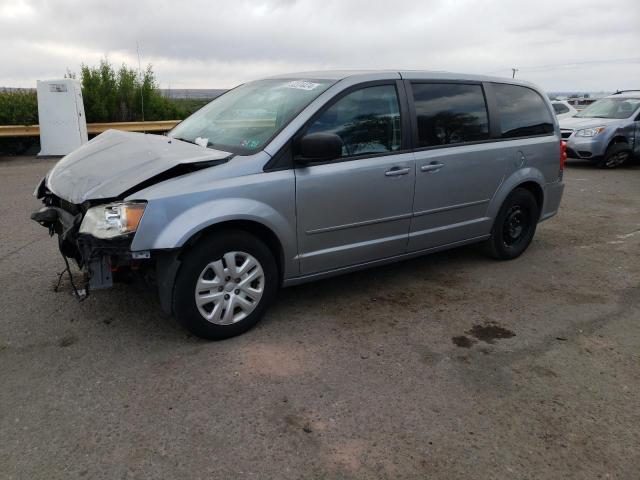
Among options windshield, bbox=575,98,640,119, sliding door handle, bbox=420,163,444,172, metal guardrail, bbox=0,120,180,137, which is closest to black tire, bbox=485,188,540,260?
sliding door handle, bbox=420,163,444,172

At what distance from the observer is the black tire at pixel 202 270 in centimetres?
333

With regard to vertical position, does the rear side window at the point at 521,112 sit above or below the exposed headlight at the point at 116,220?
above

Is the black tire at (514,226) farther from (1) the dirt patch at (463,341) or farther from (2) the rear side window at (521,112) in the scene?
(1) the dirt patch at (463,341)

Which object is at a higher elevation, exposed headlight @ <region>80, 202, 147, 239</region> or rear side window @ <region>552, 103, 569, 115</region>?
rear side window @ <region>552, 103, 569, 115</region>

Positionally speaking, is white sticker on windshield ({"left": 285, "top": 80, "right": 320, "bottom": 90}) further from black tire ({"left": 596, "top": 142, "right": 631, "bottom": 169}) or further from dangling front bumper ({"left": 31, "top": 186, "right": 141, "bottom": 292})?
black tire ({"left": 596, "top": 142, "right": 631, "bottom": 169})

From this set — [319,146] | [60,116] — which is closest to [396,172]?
[319,146]

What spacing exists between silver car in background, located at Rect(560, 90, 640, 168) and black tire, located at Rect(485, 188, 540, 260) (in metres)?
7.63

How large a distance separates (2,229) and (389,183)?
4688mm

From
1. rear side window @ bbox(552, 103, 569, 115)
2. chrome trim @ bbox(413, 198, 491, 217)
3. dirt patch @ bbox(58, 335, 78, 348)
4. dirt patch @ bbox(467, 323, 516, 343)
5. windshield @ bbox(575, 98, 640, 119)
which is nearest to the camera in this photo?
dirt patch @ bbox(58, 335, 78, 348)

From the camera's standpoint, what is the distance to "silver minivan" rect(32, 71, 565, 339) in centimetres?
330

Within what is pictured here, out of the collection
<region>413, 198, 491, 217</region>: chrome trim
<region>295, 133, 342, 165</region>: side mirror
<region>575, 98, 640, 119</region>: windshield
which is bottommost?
<region>413, 198, 491, 217</region>: chrome trim

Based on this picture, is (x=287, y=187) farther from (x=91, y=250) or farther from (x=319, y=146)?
(x=91, y=250)

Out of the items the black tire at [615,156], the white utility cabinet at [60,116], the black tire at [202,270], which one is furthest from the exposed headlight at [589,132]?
the white utility cabinet at [60,116]

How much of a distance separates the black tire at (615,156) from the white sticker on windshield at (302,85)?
10112mm
